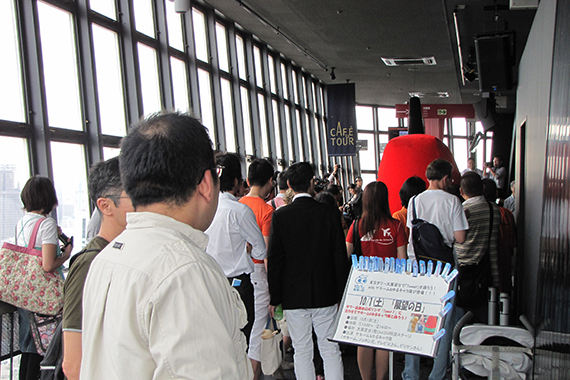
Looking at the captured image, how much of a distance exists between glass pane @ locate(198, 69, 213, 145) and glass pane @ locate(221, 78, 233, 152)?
53cm

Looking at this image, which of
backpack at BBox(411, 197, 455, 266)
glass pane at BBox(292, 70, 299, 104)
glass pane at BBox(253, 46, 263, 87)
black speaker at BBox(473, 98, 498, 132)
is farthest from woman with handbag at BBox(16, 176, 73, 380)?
glass pane at BBox(292, 70, 299, 104)

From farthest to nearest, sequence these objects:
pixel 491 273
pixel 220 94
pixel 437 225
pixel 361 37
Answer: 1. pixel 361 37
2. pixel 220 94
3. pixel 491 273
4. pixel 437 225

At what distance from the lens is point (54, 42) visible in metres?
5.00

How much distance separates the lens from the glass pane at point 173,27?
24.1 feet

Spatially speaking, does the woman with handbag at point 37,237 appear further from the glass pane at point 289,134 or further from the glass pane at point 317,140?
the glass pane at point 317,140

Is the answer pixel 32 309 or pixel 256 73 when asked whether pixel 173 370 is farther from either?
pixel 256 73

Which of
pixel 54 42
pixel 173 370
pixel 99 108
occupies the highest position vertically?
pixel 54 42

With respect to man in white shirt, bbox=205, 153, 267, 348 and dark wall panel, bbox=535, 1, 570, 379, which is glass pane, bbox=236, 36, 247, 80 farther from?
dark wall panel, bbox=535, 1, 570, 379

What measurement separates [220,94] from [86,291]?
7880 millimetres

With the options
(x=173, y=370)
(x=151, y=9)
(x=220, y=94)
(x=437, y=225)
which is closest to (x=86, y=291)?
(x=173, y=370)

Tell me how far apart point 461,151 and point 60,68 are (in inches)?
684

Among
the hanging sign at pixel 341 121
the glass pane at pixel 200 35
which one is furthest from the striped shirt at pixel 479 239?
the hanging sign at pixel 341 121

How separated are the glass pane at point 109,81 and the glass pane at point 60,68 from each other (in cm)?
32

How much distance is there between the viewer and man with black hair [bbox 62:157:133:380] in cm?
129
